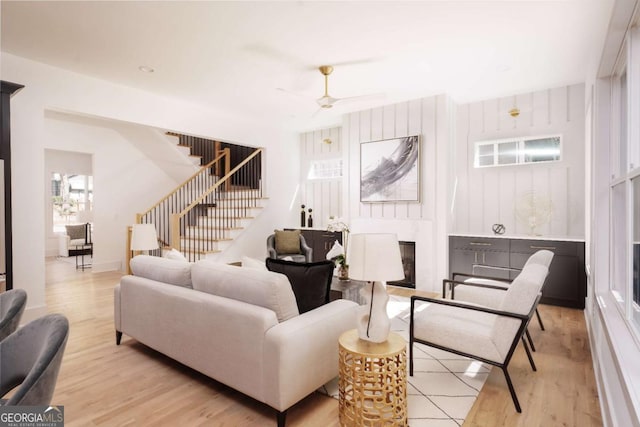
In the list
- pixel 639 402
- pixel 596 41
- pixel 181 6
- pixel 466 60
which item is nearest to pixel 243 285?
pixel 639 402

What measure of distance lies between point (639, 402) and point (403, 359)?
98cm

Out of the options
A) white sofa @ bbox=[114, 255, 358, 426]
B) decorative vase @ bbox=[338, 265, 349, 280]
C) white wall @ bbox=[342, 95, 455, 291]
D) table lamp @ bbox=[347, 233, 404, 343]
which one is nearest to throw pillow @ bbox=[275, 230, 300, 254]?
white wall @ bbox=[342, 95, 455, 291]

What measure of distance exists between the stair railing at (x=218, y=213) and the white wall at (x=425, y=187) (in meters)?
2.61

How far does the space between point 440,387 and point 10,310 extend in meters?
2.53

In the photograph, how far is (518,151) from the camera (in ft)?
15.6

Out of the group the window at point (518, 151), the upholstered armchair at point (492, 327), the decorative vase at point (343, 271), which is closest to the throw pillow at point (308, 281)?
the upholstered armchair at point (492, 327)

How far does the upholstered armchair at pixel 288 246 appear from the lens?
18.6 feet

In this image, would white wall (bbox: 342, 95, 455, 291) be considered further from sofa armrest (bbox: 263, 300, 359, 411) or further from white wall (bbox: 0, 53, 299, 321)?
sofa armrest (bbox: 263, 300, 359, 411)

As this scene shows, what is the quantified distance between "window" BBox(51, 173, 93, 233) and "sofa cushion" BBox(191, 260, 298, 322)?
27.0 ft

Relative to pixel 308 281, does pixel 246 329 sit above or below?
below

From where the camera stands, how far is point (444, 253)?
16.0ft

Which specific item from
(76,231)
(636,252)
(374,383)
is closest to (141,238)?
(374,383)

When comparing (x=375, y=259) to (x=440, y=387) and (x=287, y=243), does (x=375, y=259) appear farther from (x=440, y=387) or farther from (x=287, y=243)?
(x=287, y=243)

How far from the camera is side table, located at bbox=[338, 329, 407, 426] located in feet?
6.01
